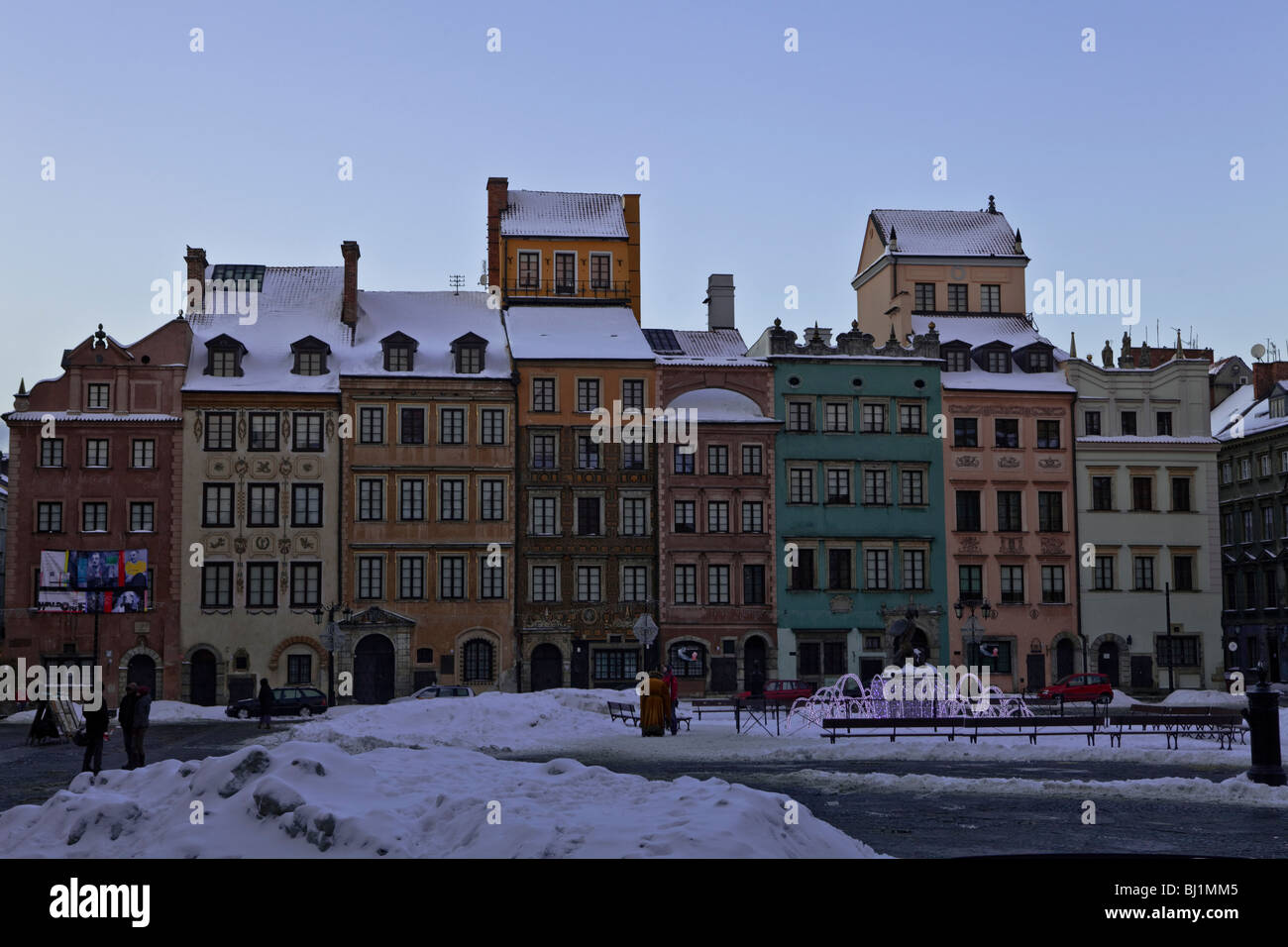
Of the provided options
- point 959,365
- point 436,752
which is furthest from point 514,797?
point 959,365

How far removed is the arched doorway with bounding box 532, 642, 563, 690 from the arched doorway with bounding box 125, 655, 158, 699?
1433cm

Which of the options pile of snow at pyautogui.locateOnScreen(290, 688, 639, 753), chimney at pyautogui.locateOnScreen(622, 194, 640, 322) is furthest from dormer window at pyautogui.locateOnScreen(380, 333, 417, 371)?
pile of snow at pyautogui.locateOnScreen(290, 688, 639, 753)

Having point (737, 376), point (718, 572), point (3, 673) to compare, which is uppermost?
point (737, 376)

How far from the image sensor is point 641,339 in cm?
5778

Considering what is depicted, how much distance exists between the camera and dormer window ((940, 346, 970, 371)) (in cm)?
6094

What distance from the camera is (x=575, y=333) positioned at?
58094mm

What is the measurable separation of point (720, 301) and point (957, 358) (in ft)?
38.6

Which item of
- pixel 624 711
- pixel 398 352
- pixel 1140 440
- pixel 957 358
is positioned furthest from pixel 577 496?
pixel 1140 440

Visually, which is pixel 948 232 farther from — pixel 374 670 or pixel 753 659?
pixel 374 670

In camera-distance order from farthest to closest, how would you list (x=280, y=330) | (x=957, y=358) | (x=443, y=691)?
(x=957, y=358) < (x=280, y=330) < (x=443, y=691)

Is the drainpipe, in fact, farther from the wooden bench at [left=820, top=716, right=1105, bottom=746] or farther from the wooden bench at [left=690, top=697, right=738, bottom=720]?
the wooden bench at [left=820, top=716, right=1105, bottom=746]

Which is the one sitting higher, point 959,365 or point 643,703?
point 959,365
